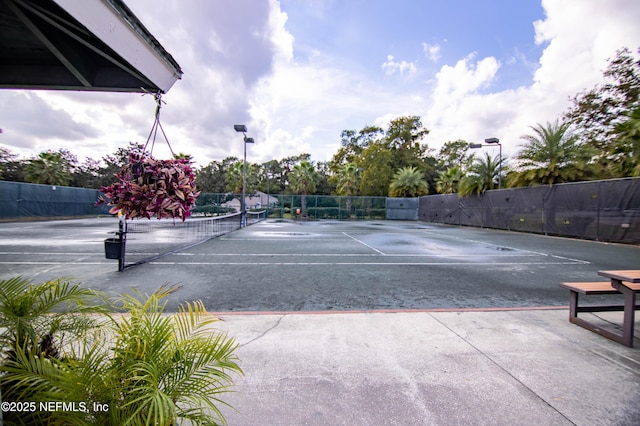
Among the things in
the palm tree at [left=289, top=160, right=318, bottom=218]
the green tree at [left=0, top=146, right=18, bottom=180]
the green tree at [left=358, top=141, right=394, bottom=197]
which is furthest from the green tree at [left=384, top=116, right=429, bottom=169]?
the green tree at [left=0, top=146, right=18, bottom=180]

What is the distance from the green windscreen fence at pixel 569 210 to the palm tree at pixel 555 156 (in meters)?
0.80

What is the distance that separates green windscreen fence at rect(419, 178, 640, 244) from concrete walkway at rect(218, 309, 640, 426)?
12.0 meters

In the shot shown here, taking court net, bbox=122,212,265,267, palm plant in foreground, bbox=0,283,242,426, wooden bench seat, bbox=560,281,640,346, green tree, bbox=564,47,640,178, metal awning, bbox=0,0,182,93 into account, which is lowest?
court net, bbox=122,212,265,267

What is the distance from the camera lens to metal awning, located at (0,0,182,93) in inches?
58.5

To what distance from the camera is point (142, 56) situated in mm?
1842

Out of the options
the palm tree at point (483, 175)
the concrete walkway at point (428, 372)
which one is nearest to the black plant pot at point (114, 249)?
the concrete walkway at point (428, 372)

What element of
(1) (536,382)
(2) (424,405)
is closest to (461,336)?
(1) (536,382)

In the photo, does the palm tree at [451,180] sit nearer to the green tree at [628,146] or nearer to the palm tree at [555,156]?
the palm tree at [555,156]

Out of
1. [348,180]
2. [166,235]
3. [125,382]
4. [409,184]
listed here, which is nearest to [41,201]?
[166,235]

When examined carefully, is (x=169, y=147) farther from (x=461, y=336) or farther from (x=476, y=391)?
(x=461, y=336)

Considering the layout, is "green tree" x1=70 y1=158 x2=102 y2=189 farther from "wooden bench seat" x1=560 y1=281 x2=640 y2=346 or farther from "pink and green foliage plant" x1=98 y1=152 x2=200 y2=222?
"wooden bench seat" x1=560 y1=281 x2=640 y2=346

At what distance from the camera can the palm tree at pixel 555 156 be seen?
1501 centimetres

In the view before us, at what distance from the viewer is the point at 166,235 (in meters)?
12.8

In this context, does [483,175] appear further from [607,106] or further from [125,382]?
[125,382]
